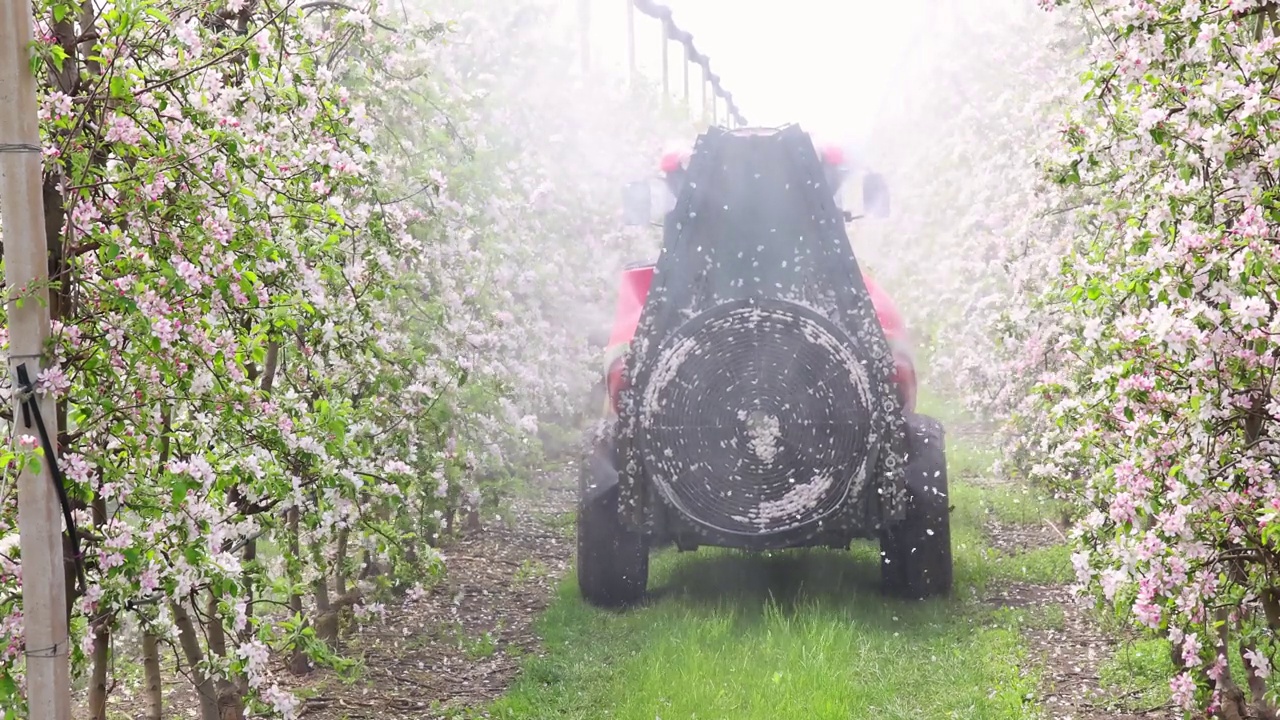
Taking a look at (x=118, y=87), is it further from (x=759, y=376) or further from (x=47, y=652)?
(x=759, y=376)

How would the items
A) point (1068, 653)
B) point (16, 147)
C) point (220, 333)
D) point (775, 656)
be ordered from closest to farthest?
1. point (16, 147)
2. point (220, 333)
3. point (775, 656)
4. point (1068, 653)

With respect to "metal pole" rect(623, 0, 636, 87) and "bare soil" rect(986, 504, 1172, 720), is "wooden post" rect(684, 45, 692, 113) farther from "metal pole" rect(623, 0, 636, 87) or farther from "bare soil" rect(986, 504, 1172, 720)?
"bare soil" rect(986, 504, 1172, 720)

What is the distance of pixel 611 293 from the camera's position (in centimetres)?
1590

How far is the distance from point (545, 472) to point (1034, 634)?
7715 mm

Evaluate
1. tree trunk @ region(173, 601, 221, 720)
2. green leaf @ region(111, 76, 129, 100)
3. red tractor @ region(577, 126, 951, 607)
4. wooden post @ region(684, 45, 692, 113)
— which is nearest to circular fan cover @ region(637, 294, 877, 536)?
red tractor @ region(577, 126, 951, 607)

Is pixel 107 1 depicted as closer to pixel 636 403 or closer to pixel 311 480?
pixel 311 480

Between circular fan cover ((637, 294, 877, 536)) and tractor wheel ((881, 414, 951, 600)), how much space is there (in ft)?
1.86

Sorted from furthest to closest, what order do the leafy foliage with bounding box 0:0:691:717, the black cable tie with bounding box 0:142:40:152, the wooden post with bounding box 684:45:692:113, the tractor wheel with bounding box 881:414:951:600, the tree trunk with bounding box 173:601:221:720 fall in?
1. the wooden post with bounding box 684:45:692:113
2. the tractor wheel with bounding box 881:414:951:600
3. the tree trunk with bounding box 173:601:221:720
4. the leafy foliage with bounding box 0:0:691:717
5. the black cable tie with bounding box 0:142:40:152

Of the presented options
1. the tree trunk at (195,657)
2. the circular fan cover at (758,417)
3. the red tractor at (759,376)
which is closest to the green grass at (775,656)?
the red tractor at (759,376)

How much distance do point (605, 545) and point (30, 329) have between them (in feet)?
15.8

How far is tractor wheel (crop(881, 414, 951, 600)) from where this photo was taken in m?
7.67

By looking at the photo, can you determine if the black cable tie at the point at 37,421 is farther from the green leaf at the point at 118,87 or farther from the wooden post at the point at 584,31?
the wooden post at the point at 584,31

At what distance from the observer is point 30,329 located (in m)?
3.72

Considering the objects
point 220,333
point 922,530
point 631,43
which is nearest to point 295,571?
point 220,333
